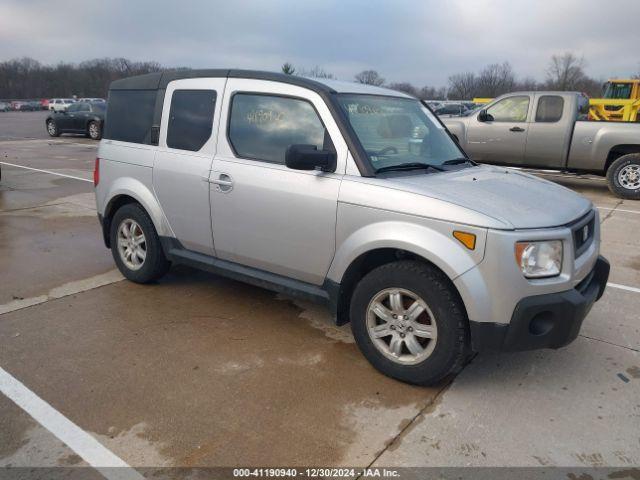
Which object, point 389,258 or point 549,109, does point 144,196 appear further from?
point 549,109

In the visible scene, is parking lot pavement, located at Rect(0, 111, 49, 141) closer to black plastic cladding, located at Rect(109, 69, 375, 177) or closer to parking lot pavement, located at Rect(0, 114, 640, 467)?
black plastic cladding, located at Rect(109, 69, 375, 177)

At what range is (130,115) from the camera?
4.80 m

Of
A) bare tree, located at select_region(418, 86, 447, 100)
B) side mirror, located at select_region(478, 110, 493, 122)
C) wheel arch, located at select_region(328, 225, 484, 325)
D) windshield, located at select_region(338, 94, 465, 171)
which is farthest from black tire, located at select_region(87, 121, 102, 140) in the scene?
bare tree, located at select_region(418, 86, 447, 100)

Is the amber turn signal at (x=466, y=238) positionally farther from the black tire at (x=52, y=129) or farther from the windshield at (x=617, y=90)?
the black tire at (x=52, y=129)

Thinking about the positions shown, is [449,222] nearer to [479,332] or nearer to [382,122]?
[479,332]

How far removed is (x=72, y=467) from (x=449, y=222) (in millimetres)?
2328

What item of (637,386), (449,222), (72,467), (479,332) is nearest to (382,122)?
(449,222)

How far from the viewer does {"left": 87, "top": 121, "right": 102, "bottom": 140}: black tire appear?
21484 millimetres

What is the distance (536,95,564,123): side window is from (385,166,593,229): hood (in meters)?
7.47

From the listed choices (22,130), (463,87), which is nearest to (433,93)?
(463,87)

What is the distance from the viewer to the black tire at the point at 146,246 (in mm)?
4629

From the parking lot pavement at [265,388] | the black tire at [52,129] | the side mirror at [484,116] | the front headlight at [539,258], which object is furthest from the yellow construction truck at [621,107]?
the black tire at [52,129]

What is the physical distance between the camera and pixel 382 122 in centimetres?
381

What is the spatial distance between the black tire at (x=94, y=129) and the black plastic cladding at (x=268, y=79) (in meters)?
18.2
